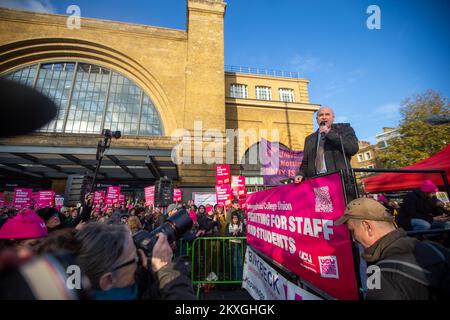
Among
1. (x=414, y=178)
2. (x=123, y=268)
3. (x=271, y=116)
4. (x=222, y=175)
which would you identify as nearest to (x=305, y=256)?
(x=123, y=268)

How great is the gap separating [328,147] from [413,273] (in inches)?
62.5

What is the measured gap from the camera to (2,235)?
204cm

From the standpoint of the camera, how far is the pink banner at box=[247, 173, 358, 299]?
1597 millimetres

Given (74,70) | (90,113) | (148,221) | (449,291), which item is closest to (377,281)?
(449,291)

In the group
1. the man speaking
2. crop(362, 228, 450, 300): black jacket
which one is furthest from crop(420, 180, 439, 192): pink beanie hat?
crop(362, 228, 450, 300): black jacket

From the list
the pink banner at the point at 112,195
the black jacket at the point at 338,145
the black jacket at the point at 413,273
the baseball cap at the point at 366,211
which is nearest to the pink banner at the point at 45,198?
the pink banner at the point at 112,195

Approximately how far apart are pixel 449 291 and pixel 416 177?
5.23m

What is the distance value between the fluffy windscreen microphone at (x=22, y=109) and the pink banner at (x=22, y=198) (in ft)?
16.1

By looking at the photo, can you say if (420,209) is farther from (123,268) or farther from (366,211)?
(123,268)

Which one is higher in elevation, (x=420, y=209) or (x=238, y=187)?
(x=238, y=187)

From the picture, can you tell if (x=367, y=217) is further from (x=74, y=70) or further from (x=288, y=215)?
(x=74, y=70)

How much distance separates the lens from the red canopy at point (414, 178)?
14.8 ft

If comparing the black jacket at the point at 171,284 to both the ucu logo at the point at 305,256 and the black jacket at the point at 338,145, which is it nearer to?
the ucu logo at the point at 305,256

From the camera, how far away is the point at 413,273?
45.4 inches
